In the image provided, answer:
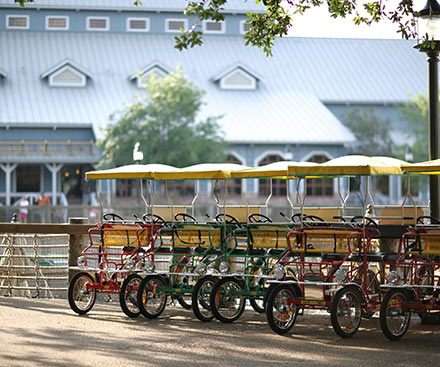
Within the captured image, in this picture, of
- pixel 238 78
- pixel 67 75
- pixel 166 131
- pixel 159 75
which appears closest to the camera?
pixel 166 131

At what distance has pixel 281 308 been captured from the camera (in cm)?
1105

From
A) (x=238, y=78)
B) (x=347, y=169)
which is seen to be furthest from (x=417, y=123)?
(x=347, y=169)

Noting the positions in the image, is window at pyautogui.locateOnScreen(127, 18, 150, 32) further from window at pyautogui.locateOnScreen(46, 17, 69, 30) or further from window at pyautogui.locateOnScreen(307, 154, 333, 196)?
window at pyautogui.locateOnScreen(307, 154, 333, 196)

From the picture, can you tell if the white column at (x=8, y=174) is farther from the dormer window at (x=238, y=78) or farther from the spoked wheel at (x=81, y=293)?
the spoked wheel at (x=81, y=293)

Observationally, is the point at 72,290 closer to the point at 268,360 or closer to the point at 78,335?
the point at 78,335

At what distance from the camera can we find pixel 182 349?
32.0 ft

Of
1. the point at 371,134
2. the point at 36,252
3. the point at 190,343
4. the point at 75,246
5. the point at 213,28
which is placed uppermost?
the point at 213,28

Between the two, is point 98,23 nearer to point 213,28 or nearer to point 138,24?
point 138,24

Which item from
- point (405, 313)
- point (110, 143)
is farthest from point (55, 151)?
point (405, 313)

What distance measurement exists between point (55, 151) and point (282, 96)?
15.0m

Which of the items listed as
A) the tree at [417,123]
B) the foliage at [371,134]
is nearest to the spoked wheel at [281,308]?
the foliage at [371,134]

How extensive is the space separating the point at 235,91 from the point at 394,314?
4263cm

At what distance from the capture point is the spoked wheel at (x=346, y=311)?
1045cm

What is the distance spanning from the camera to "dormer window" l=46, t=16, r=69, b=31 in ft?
193
